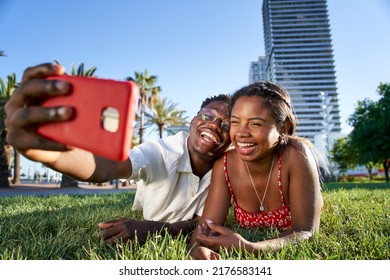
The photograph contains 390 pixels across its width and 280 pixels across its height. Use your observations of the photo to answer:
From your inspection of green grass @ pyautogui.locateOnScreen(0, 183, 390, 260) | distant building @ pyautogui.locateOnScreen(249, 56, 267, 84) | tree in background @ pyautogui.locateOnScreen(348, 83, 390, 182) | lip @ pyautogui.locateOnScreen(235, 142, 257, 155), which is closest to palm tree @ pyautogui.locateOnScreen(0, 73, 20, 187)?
distant building @ pyautogui.locateOnScreen(249, 56, 267, 84)

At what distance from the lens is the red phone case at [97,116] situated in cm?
74

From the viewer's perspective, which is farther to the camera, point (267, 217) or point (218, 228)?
point (267, 217)

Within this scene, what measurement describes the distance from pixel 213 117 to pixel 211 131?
11cm

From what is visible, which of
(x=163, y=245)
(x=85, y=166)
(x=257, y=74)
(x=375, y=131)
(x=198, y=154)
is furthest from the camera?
(x=375, y=131)

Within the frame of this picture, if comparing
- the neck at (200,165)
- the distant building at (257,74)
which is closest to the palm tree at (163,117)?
the distant building at (257,74)

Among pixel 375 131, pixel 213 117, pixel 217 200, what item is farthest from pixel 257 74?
pixel 375 131

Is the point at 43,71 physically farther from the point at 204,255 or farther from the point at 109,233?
the point at 109,233

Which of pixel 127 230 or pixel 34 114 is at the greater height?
pixel 34 114

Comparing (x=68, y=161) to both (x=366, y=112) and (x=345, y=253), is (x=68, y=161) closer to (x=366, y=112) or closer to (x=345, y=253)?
(x=345, y=253)

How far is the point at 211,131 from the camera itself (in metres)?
2.34

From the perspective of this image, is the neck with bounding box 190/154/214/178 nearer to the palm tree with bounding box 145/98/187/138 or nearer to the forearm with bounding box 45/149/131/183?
the forearm with bounding box 45/149/131/183

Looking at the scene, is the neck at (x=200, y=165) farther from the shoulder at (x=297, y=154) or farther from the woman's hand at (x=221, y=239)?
the woman's hand at (x=221, y=239)

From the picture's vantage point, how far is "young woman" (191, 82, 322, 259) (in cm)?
166
